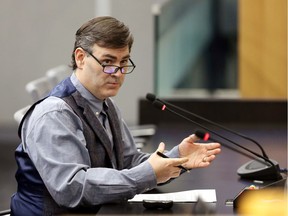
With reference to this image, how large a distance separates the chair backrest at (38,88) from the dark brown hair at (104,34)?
1293mm

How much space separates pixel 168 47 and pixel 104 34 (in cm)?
505

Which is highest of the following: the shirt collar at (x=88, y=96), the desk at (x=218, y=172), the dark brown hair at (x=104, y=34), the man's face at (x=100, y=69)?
the dark brown hair at (x=104, y=34)

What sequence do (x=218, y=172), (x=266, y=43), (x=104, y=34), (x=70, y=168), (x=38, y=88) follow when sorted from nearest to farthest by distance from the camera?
(x=70, y=168), (x=104, y=34), (x=218, y=172), (x=38, y=88), (x=266, y=43)

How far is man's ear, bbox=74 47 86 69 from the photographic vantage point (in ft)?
9.09

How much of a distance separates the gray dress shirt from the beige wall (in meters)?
4.38

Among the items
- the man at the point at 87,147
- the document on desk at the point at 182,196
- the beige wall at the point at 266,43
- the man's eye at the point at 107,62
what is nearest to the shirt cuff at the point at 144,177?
the man at the point at 87,147

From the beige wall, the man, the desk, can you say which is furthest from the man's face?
the beige wall

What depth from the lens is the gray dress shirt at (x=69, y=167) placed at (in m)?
2.54

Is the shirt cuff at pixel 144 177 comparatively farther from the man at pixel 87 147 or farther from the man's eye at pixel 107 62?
the man's eye at pixel 107 62

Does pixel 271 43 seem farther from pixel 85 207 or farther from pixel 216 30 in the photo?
pixel 85 207

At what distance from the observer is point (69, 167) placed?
2551 mm

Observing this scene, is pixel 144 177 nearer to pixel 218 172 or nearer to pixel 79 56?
pixel 79 56

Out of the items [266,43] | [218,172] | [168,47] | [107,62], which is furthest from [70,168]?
[168,47]

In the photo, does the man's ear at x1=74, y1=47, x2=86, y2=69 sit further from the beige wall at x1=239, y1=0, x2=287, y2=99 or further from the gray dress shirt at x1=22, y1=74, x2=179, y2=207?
the beige wall at x1=239, y1=0, x2=287, y2=99
